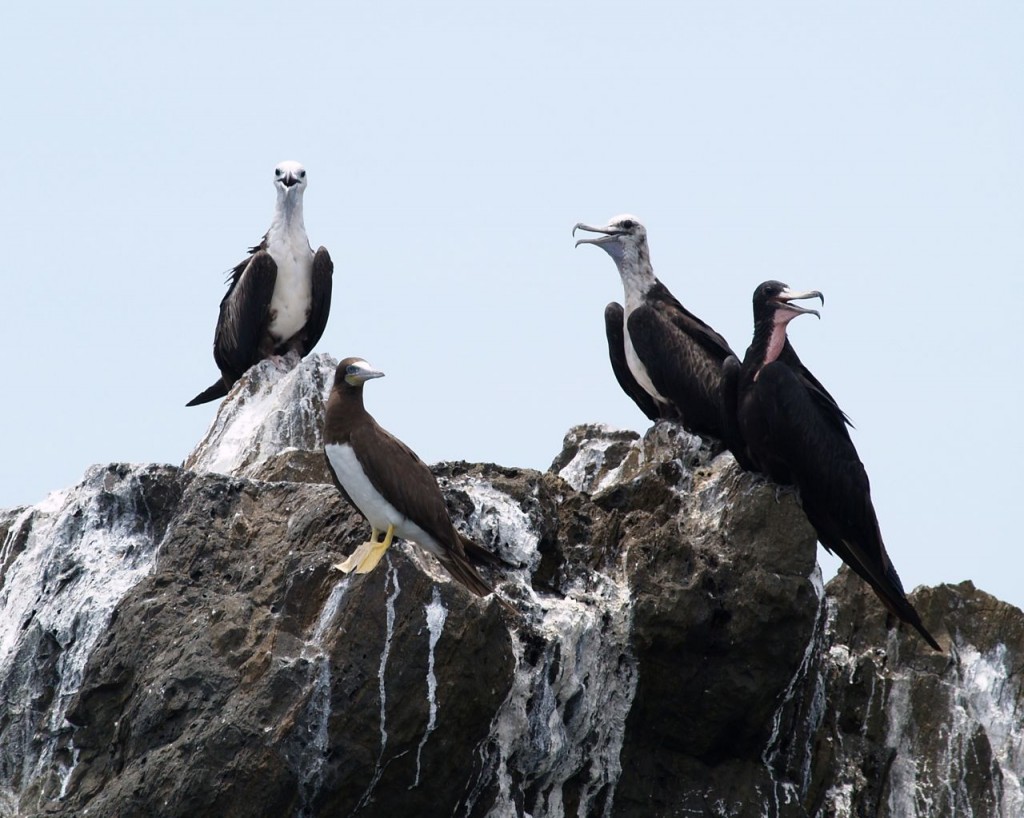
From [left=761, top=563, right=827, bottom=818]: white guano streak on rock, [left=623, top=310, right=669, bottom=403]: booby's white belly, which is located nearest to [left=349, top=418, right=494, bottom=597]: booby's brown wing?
[left=761, top=563, right=827, bottom=818]: white guano streak on rock

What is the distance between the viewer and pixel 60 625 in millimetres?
10711

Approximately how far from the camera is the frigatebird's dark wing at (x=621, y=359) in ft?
49.0

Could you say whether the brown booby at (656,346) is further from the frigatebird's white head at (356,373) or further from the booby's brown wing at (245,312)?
the frigatebird's white head at (356,373)

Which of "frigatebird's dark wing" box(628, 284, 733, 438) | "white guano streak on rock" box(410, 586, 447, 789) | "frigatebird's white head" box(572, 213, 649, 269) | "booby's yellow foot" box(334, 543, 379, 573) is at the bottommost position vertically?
"white guano streak on rock" box(410, 586, 447, 789)

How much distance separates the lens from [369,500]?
9703 millimetres

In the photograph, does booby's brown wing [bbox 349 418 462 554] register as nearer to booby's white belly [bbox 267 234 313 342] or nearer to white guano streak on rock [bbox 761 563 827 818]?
white guano streak on rock [bbox 761 563 827 818]

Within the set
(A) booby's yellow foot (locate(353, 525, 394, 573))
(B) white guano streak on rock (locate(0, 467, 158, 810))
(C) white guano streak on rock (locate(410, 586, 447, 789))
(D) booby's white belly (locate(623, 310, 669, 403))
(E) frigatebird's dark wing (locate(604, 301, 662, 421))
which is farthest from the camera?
(E) frigatebird's dark wing (locate(604, 301, 662, 421))

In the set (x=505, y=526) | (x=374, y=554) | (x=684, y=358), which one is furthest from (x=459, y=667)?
(x=684, y=358)

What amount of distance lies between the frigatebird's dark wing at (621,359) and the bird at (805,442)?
2920 mm

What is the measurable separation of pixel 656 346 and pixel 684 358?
0.31 m

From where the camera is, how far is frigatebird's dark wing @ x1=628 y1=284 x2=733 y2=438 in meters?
13.8

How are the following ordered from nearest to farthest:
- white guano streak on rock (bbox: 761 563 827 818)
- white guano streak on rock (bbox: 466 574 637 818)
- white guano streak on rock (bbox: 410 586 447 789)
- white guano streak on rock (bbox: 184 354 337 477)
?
white guano streak on rock (bbox: 410 586 447 789), white guano streak on rock (bbox: 466 574 637 818), white guano streak on rock (bbox: 761 563 827 818), white guano streak on rock (bbox: 184 354 337 477)

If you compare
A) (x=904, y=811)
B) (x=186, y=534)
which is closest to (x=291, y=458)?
(x=186, y=534)

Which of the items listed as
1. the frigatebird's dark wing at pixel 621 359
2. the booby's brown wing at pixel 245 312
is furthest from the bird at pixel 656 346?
the booby's brown wing at pixel 245 312
